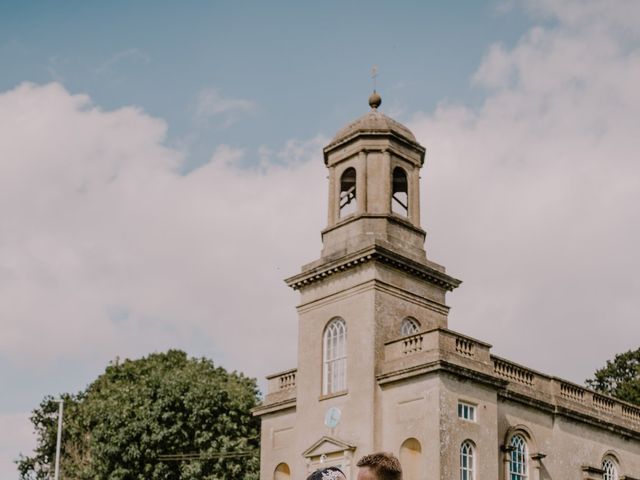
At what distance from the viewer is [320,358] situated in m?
30.8

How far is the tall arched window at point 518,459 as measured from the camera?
97.7 feet

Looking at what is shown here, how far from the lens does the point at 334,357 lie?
30516 millimetres

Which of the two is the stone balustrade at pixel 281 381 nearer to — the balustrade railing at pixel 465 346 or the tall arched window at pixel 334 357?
the tall arched window at pixel 334 357

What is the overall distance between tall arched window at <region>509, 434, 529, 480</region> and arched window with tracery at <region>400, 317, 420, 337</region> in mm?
4385

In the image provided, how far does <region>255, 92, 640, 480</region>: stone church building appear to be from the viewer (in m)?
27.6

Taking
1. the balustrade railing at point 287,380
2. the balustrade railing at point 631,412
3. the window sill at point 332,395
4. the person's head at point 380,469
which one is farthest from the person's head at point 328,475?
the balustrade railing at point 631,412

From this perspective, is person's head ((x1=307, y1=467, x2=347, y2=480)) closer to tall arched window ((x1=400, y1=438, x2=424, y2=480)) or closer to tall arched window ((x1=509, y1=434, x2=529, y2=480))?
tall arched window ((x1=400, y1=438, x2=424, y2=480))

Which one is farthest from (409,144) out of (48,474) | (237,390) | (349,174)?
(48,474)

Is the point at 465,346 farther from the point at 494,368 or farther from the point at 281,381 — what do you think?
the point at 281,381

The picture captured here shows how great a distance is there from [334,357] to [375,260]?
3.35 m

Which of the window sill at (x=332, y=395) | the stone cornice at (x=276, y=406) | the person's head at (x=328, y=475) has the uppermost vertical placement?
the stone cornice at (x=276, y=406)

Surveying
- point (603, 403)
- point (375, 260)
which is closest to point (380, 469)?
point (375, 260)

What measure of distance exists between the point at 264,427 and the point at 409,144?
34.9 ft

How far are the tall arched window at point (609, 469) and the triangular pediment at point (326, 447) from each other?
10.3 m
